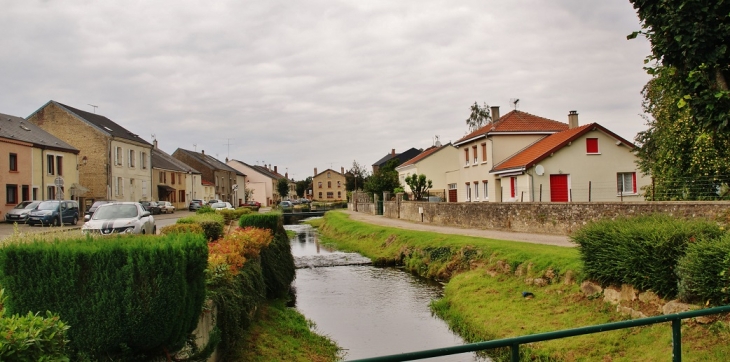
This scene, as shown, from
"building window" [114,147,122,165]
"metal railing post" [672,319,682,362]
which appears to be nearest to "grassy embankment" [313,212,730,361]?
"metal railing post" [672,319,682,362]

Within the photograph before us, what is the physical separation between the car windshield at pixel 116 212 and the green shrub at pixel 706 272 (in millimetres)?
16993

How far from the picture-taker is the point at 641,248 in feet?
33.1

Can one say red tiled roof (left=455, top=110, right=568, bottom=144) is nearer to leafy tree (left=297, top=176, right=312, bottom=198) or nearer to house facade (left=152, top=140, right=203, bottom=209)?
house facade (left=152, top=140, right=203, bottom=209)

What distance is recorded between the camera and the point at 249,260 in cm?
1200

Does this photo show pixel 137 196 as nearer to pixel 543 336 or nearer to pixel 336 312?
pixel 336 312

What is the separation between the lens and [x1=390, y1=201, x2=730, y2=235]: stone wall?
54.0 ft

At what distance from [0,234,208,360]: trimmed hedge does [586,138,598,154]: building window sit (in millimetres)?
29738

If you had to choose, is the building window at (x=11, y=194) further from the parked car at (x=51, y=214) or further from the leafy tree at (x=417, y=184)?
the leafy tree at (x=417, y=184)

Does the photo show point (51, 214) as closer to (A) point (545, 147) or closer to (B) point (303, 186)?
(A) point (545, 147)

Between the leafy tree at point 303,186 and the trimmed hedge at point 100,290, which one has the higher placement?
the leafy tree at point 303,186

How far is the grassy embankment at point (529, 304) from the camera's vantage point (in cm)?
868

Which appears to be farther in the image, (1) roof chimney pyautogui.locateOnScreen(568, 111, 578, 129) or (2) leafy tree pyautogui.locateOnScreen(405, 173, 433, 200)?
(2) leafy tree pyautogui.locateOnScreen(405, 173, 433, 200)

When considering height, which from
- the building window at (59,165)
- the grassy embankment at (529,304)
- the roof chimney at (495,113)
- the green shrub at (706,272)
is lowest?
the grassy embankment at (529,304)

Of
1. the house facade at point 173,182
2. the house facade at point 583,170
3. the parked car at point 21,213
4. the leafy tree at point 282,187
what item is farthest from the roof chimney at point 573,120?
the leafy tree at point 282,187
